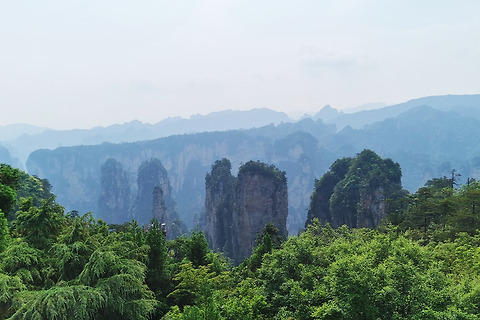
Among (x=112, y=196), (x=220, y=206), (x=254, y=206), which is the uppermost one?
(x=254, y=206)

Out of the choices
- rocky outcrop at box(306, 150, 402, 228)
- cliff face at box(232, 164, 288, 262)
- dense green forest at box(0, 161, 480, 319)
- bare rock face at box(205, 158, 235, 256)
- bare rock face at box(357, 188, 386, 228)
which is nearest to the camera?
dense green forest at box(0, 161, 480, 319)

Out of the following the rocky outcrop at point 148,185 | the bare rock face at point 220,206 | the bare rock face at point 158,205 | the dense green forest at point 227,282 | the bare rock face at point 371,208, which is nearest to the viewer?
the dense green forest at point 227,282

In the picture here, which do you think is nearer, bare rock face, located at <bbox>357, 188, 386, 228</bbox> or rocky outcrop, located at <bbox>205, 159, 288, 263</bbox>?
bare rock face, located at <bbox>357, 188, 386, 228</bbox>

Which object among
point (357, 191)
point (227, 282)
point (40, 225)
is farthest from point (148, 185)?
point (40, 225)

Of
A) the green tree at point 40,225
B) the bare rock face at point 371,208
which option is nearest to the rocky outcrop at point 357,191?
the bare rock face at point 371,208

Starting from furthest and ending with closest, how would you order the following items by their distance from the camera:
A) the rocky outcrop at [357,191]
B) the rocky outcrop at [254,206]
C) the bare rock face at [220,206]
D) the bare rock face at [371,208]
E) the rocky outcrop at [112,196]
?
the rocky outcrop at [112,196] → the bare rock face at [220,206] → the rocky outcrop at [254,206] → the rocky outcrop at [357,191] → the bare rock face at [371,208]

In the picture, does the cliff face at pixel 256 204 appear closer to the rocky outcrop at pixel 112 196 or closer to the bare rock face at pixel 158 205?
the bare rock face at pixel 158 205

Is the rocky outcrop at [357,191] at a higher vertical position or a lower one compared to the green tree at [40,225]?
lower

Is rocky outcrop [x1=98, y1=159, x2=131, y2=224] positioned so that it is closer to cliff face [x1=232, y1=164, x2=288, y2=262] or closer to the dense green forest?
cliff face [x1=232, y1=164, x2=288, y2=262]

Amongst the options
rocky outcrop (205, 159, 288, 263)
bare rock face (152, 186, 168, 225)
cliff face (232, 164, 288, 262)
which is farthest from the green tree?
bare rock face (152, 186, 168, 225)

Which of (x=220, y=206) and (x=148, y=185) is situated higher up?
(x=148, y=185)

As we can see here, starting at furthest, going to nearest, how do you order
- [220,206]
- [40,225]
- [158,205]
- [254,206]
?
1. [158,205]
2. [220,206]
3. [254,206]
4. [40,225]

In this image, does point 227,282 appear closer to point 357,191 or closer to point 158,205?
point 357,191

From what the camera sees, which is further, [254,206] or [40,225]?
[254,206]
